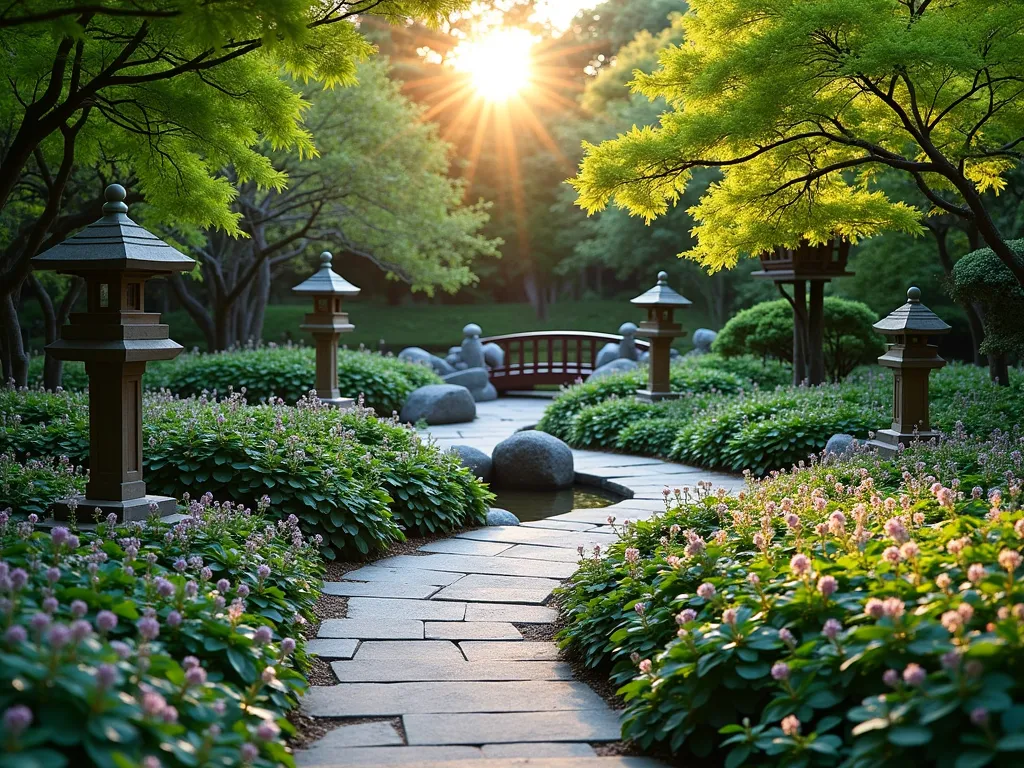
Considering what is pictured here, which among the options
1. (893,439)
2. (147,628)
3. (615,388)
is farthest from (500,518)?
(615,388)

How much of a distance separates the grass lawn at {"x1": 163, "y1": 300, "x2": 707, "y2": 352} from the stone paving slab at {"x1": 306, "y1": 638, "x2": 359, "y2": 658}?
27989 millimetres

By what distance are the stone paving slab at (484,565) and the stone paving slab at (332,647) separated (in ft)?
5.30

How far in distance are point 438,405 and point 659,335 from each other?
3805mm

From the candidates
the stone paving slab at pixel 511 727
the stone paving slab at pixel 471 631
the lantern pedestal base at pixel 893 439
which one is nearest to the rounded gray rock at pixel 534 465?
the lantern pedestal base at pixel 893 439

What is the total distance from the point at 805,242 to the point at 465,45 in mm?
19953

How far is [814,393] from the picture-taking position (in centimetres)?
1154

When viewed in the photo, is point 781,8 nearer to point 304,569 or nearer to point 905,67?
point 905,67

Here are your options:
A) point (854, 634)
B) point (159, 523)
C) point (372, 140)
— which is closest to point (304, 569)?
point (159, 523)

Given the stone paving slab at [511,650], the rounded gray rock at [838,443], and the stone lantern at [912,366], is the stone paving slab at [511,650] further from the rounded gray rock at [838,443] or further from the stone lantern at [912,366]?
the rounded gray rock at [838,443]

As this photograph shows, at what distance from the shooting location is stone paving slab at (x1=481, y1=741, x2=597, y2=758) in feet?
11.1

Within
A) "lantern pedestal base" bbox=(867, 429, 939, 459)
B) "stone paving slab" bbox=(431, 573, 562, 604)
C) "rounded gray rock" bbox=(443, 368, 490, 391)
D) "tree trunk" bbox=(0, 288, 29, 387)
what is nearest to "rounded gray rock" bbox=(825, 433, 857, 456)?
"lantern pedestal base" bbox=(867, 429, 939, 459)

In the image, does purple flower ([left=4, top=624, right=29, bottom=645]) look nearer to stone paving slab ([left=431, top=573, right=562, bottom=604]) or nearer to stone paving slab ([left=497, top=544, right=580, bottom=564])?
stone paving slab ([left=431, top=573, right=562, bottom=604])

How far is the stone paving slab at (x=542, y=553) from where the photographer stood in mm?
6727

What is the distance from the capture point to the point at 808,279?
515 inches
